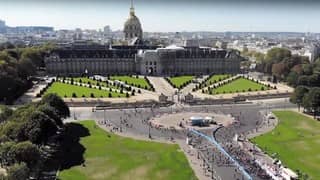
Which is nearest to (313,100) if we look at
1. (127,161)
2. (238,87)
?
(238,87)

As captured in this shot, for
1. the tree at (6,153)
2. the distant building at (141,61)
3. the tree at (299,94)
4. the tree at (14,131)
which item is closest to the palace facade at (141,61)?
the distant building at (141,61)

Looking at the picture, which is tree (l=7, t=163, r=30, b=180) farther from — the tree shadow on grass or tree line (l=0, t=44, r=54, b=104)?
tree line (l=0, t=44, r=54, b=104)

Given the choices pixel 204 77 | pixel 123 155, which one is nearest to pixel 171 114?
pixel 123 155

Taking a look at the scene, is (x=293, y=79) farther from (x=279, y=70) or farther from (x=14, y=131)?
(x=14, y=131)

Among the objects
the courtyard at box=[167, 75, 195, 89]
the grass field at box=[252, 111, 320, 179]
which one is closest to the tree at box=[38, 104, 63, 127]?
→ the grass field at box=[252, 111, 320, 179]

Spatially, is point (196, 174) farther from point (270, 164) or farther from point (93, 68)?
point (93, 68)

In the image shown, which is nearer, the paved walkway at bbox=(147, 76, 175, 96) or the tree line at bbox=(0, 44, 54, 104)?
the tree line at bbox=(0, 44, 54, 104)
